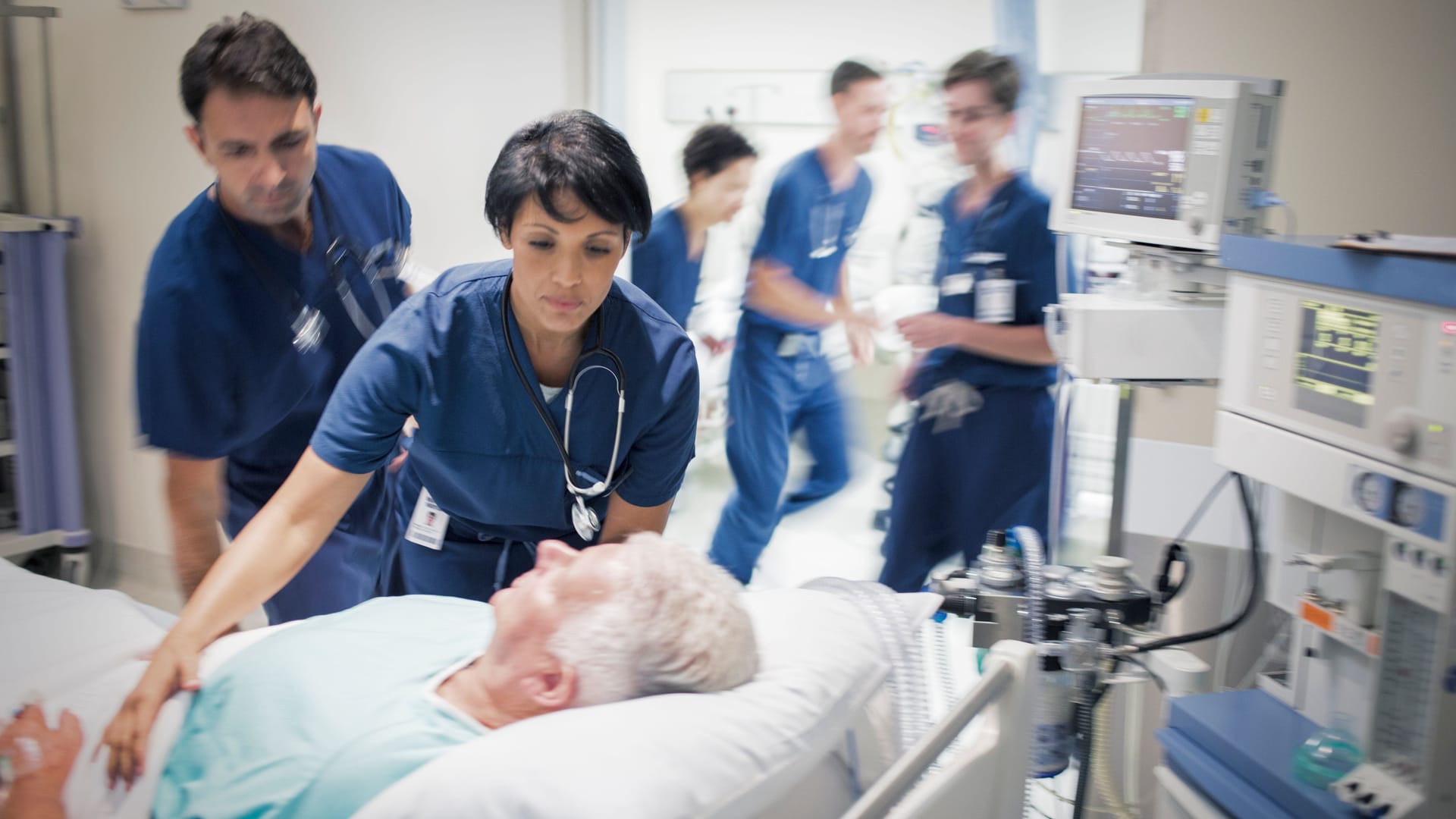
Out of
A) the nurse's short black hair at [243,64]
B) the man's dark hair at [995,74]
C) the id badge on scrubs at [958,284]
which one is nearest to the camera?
the nurse's short black hair at [243,64]

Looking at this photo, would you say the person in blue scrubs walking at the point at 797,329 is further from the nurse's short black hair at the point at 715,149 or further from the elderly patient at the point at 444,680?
the elderly patient at the point at 444,680

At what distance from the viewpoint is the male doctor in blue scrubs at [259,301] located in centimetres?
169

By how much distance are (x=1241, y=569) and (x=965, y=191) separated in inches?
37.9

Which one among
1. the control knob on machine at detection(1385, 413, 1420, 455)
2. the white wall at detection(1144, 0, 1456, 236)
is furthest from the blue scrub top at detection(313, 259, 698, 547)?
the white wall at detection(1144, 0, 1456, 236)

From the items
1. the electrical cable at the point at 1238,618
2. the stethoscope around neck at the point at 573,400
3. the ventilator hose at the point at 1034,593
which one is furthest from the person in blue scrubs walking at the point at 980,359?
the stethoscope around neck at the point at 573,400

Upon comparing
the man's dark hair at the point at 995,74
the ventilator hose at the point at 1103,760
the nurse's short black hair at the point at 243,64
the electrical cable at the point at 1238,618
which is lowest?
the ventilator hose at the point at 1103,760

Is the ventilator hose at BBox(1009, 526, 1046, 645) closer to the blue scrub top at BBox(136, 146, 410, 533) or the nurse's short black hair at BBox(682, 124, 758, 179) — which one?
the blue scrub top at BBox(136, 146, 410, 533)

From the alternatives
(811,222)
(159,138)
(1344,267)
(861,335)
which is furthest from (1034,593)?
(159,138)

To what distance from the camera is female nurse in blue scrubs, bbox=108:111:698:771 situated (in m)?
1.43

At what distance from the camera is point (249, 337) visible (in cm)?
173

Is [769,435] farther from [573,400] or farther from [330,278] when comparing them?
[330,278]

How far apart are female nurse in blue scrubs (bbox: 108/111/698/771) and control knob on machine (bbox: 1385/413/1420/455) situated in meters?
0.94

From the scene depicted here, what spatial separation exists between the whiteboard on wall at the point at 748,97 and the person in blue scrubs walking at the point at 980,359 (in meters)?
0.29

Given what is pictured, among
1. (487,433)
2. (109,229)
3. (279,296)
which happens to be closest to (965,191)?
(487,433)
